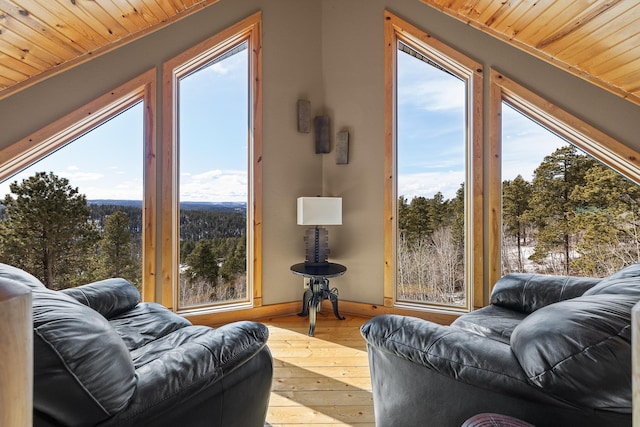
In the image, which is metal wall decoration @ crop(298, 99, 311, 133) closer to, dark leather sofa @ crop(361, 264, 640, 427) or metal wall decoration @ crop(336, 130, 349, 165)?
metal wall decoration @ crop(336, 130, 349, 165)

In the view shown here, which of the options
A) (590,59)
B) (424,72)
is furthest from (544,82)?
(424,72)

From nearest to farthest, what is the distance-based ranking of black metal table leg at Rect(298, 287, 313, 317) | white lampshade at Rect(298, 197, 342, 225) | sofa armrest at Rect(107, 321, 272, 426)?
sofa armrest at Rect(107, 321, 272, 426), white lampshade at Rect(298, 197, 342, 225), black metal table leg at Rect(298, 287, 313, 317)

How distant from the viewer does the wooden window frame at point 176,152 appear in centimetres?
320

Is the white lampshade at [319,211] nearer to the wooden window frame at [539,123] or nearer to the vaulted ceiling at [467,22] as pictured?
the wooden window frame at [539,123]

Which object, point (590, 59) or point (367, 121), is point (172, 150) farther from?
point (590, 59)

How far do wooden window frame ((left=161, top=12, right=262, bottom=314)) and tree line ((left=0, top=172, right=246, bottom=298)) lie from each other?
0.17 m

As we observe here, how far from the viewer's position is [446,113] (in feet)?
11.3

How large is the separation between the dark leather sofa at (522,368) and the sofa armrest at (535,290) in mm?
464

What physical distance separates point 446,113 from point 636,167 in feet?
4.98

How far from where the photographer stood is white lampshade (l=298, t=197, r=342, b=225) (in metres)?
3.18

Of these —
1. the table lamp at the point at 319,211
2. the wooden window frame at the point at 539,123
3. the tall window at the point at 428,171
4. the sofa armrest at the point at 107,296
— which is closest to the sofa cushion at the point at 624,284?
the wooden window frame at the point at 539,123

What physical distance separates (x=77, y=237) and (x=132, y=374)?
2.34 m

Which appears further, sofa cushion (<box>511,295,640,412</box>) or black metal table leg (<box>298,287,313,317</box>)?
black metal table leg (<box>298,287,313,317</box>)

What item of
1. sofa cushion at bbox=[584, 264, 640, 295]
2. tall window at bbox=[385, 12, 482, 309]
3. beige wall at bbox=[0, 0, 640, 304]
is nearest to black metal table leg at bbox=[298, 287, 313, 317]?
beige wall at bbox=[0, 0, 640, 304]
